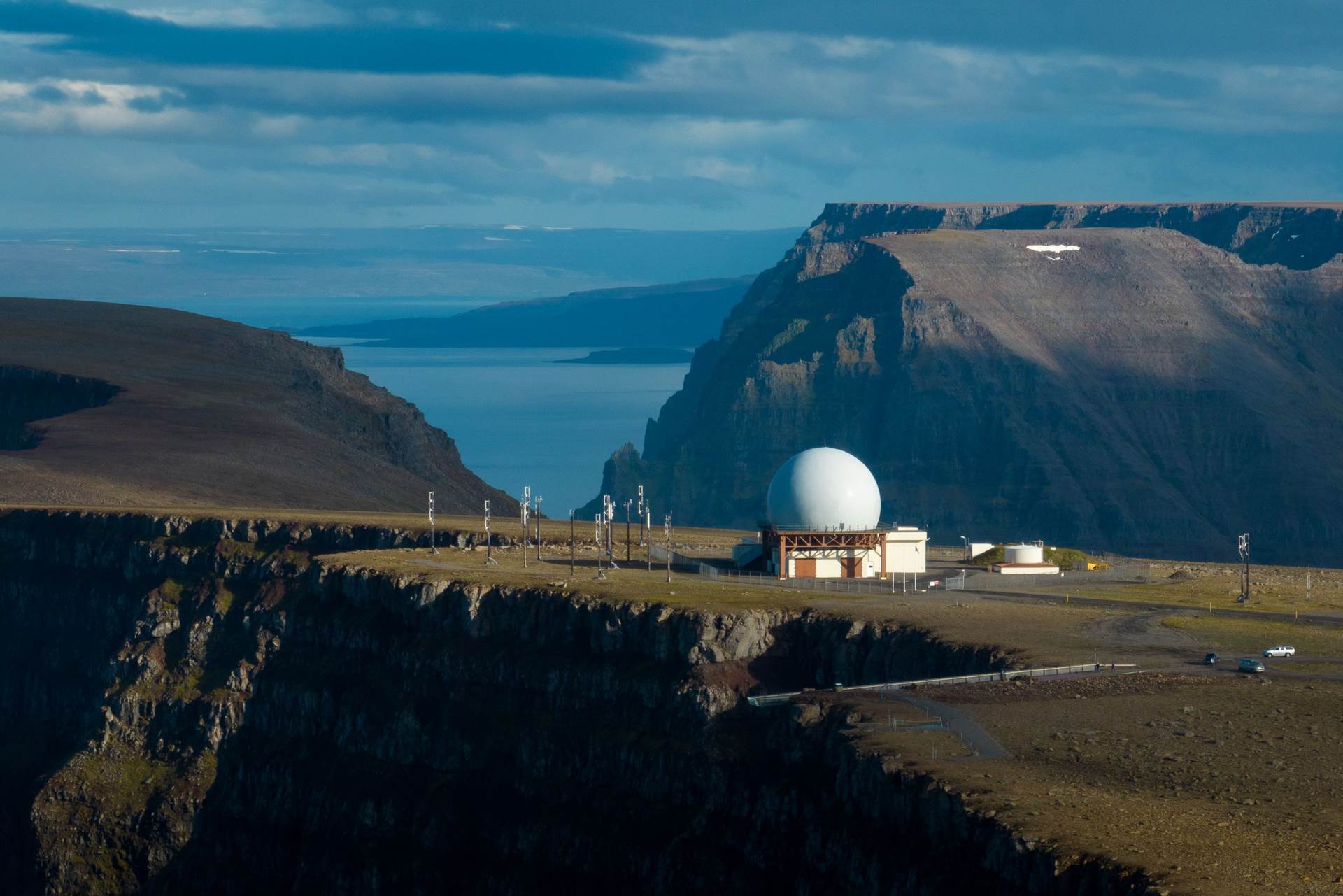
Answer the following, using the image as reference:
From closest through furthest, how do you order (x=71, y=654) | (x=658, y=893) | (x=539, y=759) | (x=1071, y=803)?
1. (x=1071, y=803)
2. (x=658, y=893)
3. (x=539, y=759)
4. (x=71, y=654)

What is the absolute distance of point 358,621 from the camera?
13288 cm

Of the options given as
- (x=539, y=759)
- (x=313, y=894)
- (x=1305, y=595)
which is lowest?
(x=313, y=894)

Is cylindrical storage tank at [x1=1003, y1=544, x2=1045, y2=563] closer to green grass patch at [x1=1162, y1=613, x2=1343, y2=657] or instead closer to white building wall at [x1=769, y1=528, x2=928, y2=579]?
white building wall at [x1=769, y1=528, x2=928, y2=579]

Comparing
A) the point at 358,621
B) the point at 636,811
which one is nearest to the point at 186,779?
the point at 358,621

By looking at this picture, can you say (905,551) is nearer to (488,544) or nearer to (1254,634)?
(488,544)

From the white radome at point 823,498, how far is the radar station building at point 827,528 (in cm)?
4

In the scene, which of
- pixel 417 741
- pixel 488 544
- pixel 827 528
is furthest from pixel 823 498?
pixel 417 741

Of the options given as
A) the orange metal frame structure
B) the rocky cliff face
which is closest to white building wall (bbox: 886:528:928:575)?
the orange metal frame structure

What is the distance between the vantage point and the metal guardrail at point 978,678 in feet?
334

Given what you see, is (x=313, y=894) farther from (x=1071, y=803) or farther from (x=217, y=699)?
(x=1071, y=803)

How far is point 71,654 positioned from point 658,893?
7222 centimetres

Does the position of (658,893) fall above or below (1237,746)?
below

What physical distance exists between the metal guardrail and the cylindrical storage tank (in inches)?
1722

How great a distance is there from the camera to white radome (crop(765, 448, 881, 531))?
138375 mm
